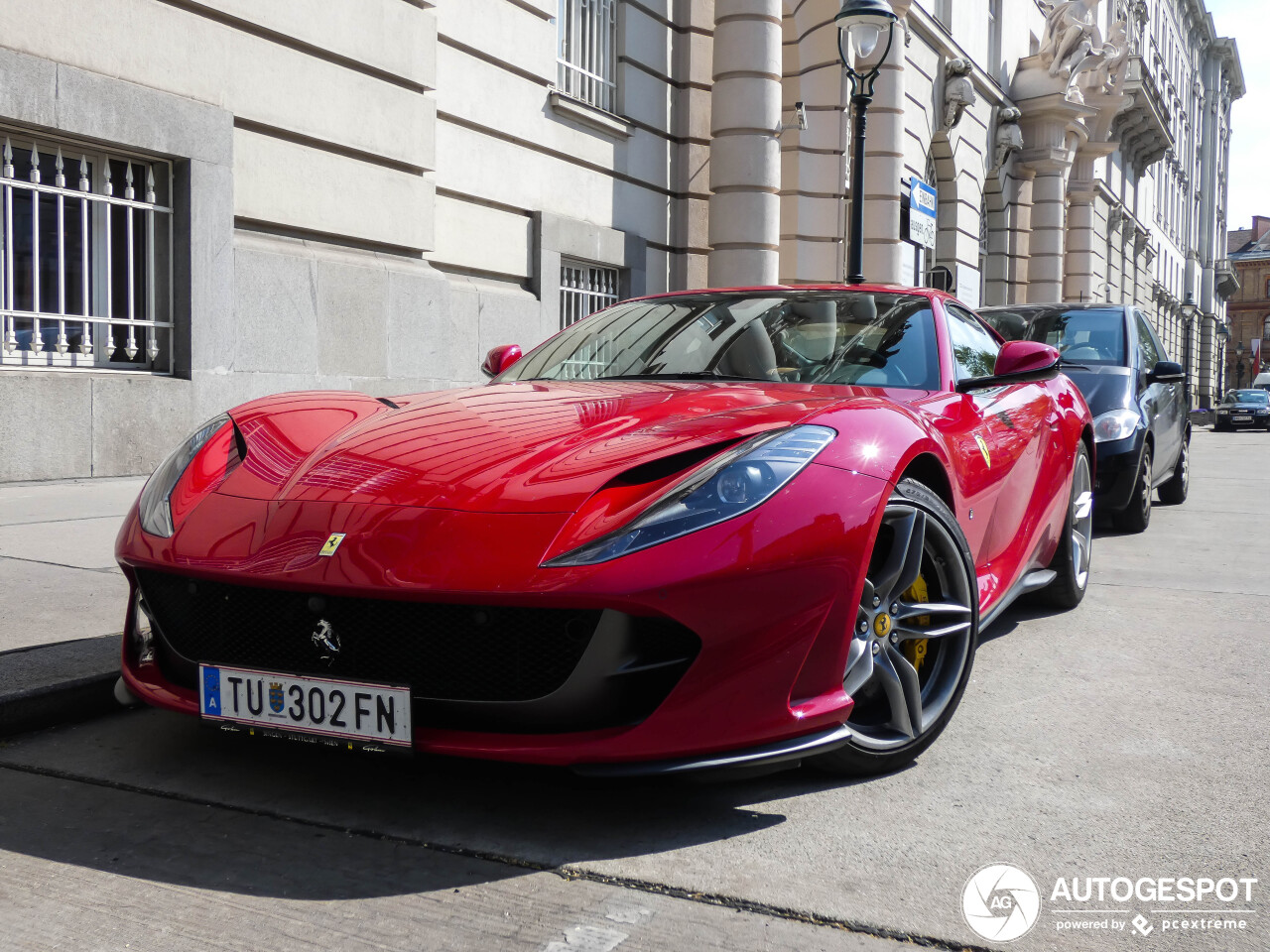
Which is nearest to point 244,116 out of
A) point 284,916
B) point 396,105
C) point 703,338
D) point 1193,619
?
point 396,105

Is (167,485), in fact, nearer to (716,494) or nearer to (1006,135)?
(716,494)

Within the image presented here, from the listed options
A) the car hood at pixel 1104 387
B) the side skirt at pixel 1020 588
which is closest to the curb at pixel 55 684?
the side skirt at pixel 1020 588

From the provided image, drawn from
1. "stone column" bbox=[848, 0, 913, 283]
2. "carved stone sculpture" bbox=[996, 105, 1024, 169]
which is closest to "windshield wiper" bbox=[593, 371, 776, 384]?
"stone column" bbox=[848, 0, 913, 283]

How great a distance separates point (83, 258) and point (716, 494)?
6421 mm

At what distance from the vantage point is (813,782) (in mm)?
2887

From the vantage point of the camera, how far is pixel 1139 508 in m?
7.93

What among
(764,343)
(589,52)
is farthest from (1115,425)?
(589,52)

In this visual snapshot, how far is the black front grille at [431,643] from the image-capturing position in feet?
7.95

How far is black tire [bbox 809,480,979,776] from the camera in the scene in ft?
9.27

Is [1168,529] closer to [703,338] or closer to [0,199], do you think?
[703,338]

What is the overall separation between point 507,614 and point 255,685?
1.87 ft

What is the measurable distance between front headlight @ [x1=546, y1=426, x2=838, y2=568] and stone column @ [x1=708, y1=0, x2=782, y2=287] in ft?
38.5

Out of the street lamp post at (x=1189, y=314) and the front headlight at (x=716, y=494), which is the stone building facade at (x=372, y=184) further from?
the street lamp post at (x=1189, y=314)

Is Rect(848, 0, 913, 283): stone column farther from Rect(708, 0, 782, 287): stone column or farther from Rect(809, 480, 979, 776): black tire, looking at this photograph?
Rect(809, 480, 979, 776): black tire
